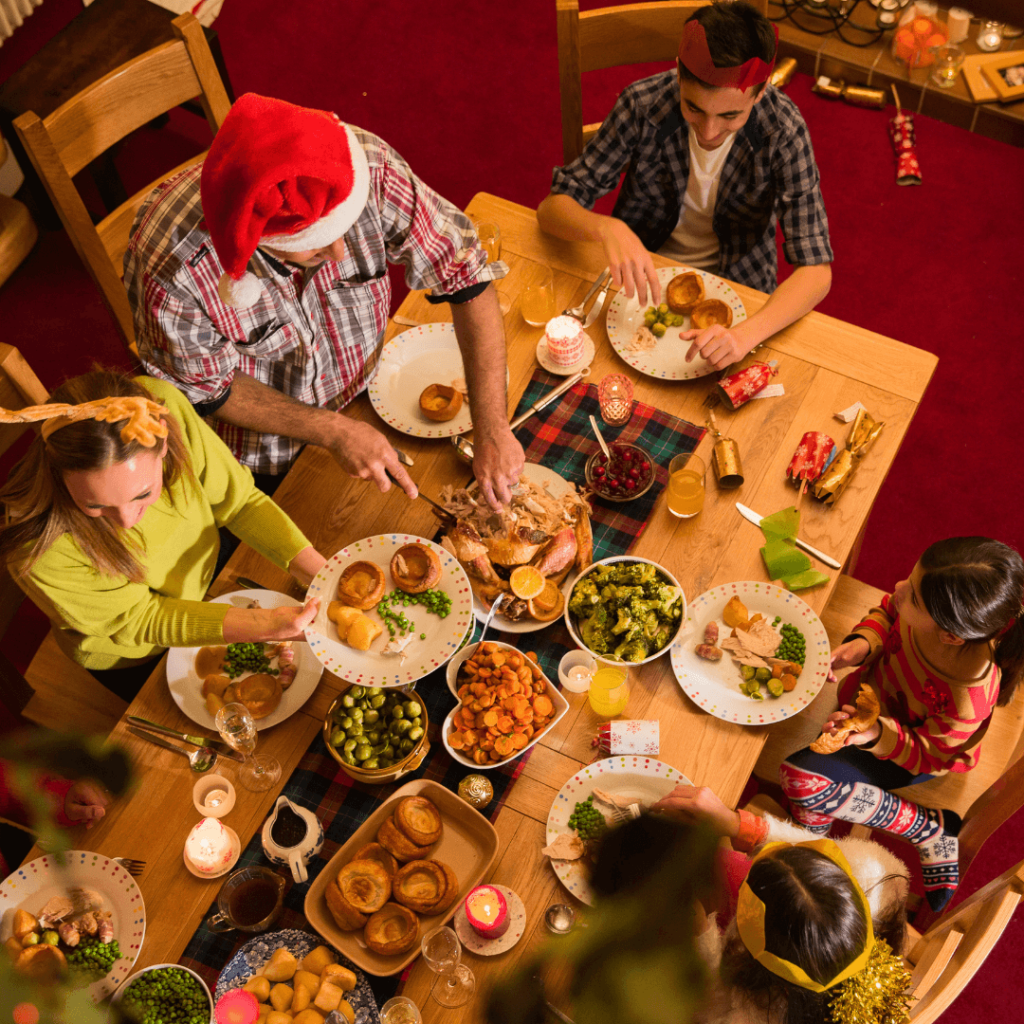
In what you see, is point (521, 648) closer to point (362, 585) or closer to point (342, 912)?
point (362, 585)

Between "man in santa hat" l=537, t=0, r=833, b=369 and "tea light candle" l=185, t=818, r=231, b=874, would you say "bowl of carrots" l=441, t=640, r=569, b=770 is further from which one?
"man in santa hat" l=537, t=0, r=833, b=369

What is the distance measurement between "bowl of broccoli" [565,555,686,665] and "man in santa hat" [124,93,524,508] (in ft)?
0.87

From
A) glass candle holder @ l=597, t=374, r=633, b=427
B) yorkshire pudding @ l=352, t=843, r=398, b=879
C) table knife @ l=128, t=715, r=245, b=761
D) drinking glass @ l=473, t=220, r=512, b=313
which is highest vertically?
drinking glass @ l=473, t=220, r=512, b=313

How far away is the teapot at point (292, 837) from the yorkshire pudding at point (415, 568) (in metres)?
0.43

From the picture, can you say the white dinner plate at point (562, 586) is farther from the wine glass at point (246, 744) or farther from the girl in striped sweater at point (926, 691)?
the girl in striped sweater at point (926, 691)

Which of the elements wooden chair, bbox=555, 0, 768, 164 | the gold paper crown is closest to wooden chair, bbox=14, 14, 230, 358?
the gold paper crown

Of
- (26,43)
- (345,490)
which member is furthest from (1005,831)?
(26,43)

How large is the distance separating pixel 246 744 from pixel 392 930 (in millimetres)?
427

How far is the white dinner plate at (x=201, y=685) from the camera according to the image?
171 cm

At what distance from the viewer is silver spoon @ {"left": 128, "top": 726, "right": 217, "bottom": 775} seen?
167 cm

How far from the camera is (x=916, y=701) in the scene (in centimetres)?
191

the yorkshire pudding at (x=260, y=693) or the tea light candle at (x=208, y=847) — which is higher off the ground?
the yorkshire pudding at (x=260, y=693)

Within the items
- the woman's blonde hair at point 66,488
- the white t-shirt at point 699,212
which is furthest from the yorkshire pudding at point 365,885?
the white t-shirt at point 699,212

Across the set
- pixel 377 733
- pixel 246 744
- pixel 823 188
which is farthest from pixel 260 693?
pixel 823 188
